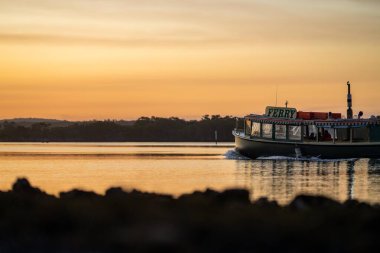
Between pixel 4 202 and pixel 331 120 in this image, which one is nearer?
pixel 4 202

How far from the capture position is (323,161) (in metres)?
74.6

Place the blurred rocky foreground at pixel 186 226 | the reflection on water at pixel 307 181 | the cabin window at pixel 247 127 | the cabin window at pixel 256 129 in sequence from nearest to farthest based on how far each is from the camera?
the blurred rocky foreground at pixel 186 226, the reflection on water at pixel 307 181, the cabin window at pixel 256 129, the cabin window at pixel 247 127

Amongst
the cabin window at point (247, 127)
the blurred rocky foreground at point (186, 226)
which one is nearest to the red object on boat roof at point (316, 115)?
the cabin window at point (247, 127)

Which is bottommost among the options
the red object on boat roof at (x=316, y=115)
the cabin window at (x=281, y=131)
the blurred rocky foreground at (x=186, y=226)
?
the blurred rocky foreground at (x=186, y=226)

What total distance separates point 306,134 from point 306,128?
540 millimetres

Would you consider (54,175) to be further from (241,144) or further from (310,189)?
(241,144)

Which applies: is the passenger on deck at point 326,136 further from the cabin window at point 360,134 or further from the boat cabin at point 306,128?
the cabin window at point 360,134

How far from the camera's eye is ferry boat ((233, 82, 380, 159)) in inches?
2862

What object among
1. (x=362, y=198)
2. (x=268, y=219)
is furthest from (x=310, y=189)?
(x=268, y=219)

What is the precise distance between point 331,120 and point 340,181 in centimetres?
2538

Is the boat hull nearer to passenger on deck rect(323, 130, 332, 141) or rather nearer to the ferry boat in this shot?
the ferry boat

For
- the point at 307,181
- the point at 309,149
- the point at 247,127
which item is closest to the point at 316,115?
the point at 309,149

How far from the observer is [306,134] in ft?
243

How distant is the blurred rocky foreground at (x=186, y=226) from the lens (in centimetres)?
1588
